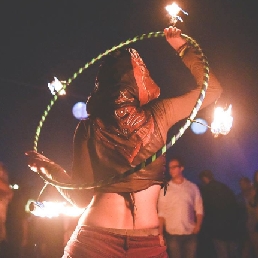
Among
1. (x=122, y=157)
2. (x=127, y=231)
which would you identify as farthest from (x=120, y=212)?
(x=122, y=157)

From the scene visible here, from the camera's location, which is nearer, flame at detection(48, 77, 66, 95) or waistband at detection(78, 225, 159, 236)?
waistband at detection(78, 225, 159, 236)

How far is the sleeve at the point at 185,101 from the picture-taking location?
284cm

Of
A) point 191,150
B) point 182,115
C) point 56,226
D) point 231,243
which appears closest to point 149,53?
point 191,150

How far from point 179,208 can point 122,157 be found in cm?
565

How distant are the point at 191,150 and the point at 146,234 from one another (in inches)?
717

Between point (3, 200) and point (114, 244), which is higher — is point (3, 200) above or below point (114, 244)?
above

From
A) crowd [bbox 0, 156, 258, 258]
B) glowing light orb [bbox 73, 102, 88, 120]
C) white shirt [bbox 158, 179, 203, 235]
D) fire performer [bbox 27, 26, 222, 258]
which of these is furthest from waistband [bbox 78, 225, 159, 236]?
glowing light orb [bbox 73, 102, 88, 120]

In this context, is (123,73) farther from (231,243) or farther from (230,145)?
(230,145)

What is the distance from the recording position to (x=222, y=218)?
919 centimetres

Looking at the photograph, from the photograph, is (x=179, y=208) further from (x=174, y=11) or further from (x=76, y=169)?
(x=76, y=169)

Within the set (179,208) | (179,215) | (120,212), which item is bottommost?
(120,212)

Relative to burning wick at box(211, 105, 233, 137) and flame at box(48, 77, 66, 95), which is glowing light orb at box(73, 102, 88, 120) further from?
burning wick at box(211, 105, 233, 137)

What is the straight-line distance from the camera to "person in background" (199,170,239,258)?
917cm

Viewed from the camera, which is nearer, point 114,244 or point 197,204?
point 114,244
